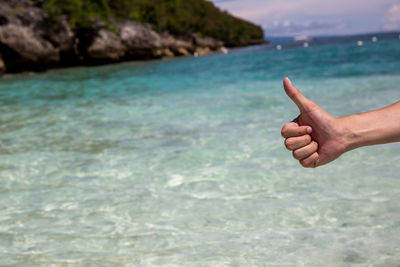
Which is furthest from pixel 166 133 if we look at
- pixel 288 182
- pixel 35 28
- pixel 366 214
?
pixel 35 28

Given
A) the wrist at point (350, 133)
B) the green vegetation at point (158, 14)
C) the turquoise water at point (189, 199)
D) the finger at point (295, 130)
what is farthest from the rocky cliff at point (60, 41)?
the wrist at point (350, 133)

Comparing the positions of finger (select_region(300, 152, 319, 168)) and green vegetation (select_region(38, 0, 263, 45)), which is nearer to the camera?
finger (select_region(300, 152, 319, 168))

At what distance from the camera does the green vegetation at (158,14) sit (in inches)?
1626

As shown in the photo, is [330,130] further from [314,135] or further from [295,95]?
[295,95]

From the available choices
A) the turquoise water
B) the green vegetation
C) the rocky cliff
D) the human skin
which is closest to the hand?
the human skin

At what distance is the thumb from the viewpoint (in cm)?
240

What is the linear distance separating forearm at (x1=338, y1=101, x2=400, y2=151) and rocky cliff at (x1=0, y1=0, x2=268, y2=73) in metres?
30.5

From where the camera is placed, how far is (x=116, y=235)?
3.54 m

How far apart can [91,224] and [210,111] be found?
642 cm

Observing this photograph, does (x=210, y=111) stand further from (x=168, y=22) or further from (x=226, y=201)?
(x=168, y=22)

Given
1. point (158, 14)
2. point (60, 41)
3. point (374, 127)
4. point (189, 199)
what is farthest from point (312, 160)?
point (158, 14)

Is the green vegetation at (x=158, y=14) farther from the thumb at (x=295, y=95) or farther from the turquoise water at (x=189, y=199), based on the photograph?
the thumb at (x=295, y=95)

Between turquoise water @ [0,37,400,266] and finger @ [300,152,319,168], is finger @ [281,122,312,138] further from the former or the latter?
turquoise water @ [0,37,400,266]

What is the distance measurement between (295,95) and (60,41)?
3697 centimetres
